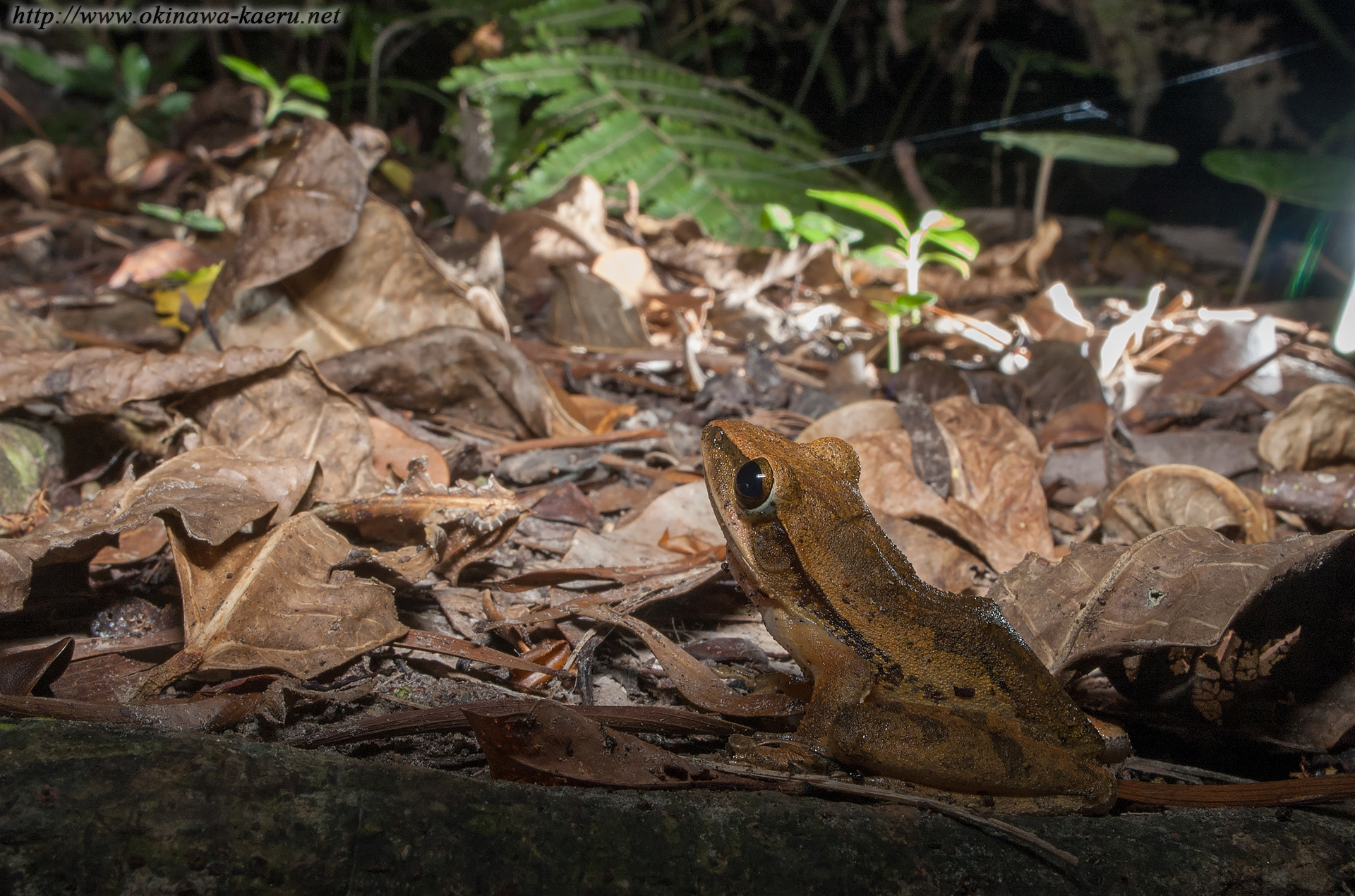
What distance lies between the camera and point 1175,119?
21.9 feet

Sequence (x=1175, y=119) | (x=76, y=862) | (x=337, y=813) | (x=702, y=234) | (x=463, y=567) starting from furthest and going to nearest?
(x=1175, y=119), (x=702, y=234), (x=463, y=567), (x=337, y=813), (x=76, y=862)

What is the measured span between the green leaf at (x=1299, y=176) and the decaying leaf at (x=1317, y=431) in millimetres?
2924

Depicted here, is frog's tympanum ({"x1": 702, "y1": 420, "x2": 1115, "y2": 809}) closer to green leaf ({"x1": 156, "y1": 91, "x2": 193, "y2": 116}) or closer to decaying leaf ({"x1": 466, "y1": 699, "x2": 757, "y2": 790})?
decaying leaf ({"x1": 466, "y1": 699, "x2": 757, "y2": 790})

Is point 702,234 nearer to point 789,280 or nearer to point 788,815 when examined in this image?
point 789,280

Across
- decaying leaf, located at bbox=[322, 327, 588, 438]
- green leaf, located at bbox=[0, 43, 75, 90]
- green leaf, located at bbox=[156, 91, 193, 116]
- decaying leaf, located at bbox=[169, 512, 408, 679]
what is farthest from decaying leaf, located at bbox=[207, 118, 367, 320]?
green leaf, located at bbox=[0, 43, 75, 90]

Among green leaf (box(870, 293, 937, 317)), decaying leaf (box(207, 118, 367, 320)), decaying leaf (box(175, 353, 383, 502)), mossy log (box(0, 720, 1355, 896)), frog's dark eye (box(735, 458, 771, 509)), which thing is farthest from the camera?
green leaf (box(870, 293, 937, 317))

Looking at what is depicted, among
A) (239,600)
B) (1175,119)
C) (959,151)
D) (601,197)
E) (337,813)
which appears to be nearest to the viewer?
(337,813)

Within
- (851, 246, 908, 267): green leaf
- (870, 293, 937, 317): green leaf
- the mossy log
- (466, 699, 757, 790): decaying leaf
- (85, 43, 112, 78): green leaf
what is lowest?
(466, 699, 757, 790): decaying leaf

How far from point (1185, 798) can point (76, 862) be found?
6.92ft

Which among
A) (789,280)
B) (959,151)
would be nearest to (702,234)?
(789,280)

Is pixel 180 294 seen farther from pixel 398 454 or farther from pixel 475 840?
pixel 475 840

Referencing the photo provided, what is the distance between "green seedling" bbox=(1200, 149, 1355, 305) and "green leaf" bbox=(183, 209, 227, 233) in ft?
23.4

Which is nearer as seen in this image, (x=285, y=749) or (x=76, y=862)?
(x=76, y=862)

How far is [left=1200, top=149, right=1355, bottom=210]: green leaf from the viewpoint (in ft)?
17.8
